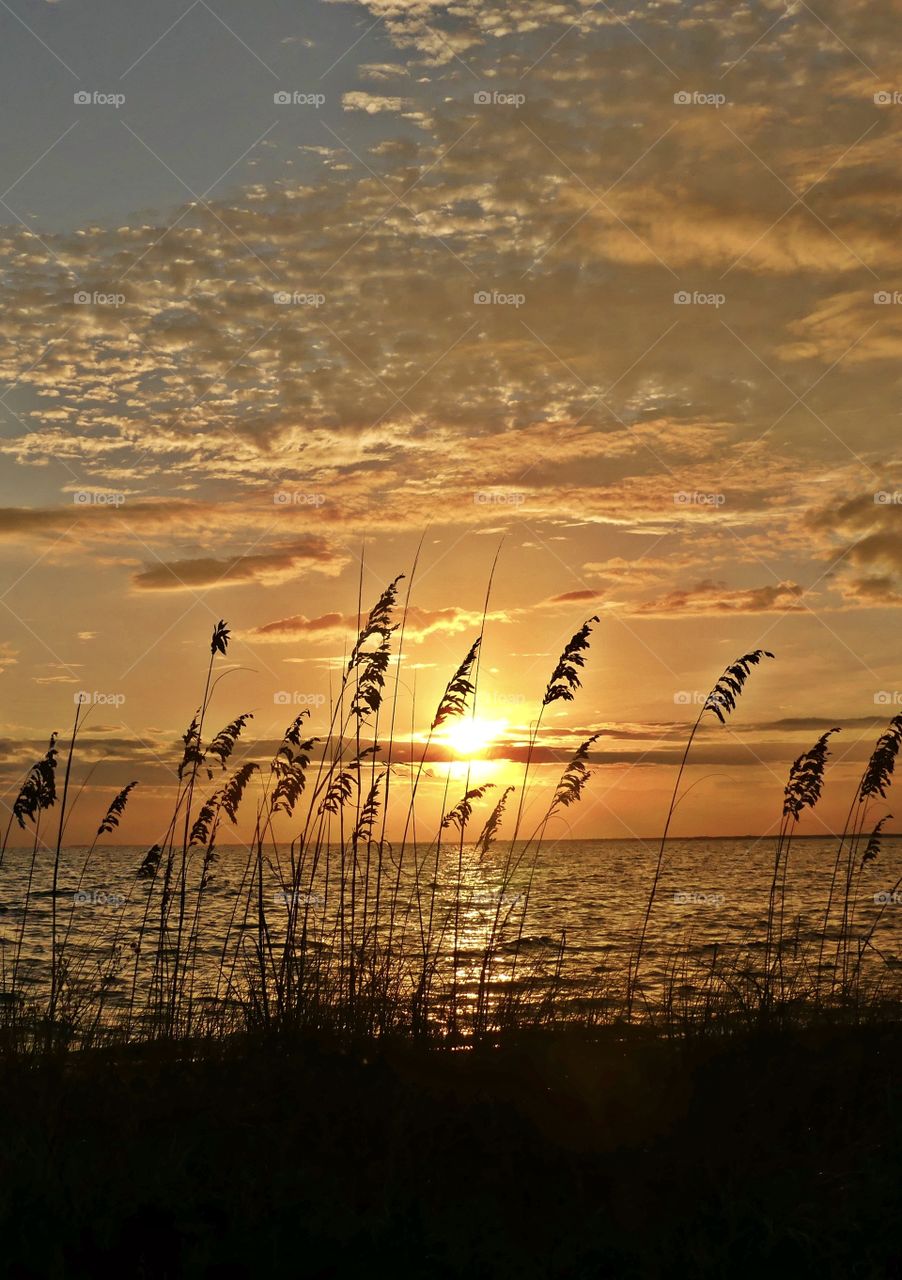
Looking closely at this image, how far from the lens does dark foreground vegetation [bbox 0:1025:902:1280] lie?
5.19m

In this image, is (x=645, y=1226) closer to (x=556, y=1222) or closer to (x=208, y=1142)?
(x=556, y=1222)

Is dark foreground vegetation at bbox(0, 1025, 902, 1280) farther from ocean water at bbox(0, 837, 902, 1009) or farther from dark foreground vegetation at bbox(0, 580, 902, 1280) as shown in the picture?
ocean water at bbox(0, 837, 902, 1009)

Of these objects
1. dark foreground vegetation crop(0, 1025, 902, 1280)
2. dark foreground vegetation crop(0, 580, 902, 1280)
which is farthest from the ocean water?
dark foreground vegetation crop(0, 1025, 902, 1280)

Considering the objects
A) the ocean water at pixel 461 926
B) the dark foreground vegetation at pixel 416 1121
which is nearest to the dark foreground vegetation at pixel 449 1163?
the dark foreground vegetation at pixel 416 1121

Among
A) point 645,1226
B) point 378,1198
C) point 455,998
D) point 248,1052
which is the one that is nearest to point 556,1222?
point 645,1226

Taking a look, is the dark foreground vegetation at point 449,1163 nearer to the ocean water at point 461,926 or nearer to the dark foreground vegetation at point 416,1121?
the dark foreground vegetation at point 416,1121

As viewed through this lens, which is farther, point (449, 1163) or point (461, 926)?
point (461, 926)

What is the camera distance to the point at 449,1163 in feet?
20.3

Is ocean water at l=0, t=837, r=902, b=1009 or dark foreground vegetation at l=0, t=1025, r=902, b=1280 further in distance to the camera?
ocean water at l=0, t=837, r=902, b=1009

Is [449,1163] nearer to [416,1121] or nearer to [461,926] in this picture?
[416,1121]

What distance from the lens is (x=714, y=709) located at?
1031cm

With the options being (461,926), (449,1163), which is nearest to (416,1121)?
(449,1163)

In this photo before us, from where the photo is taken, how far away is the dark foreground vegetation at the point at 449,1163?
519 centimetres

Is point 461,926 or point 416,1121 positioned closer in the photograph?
point 416,1121
